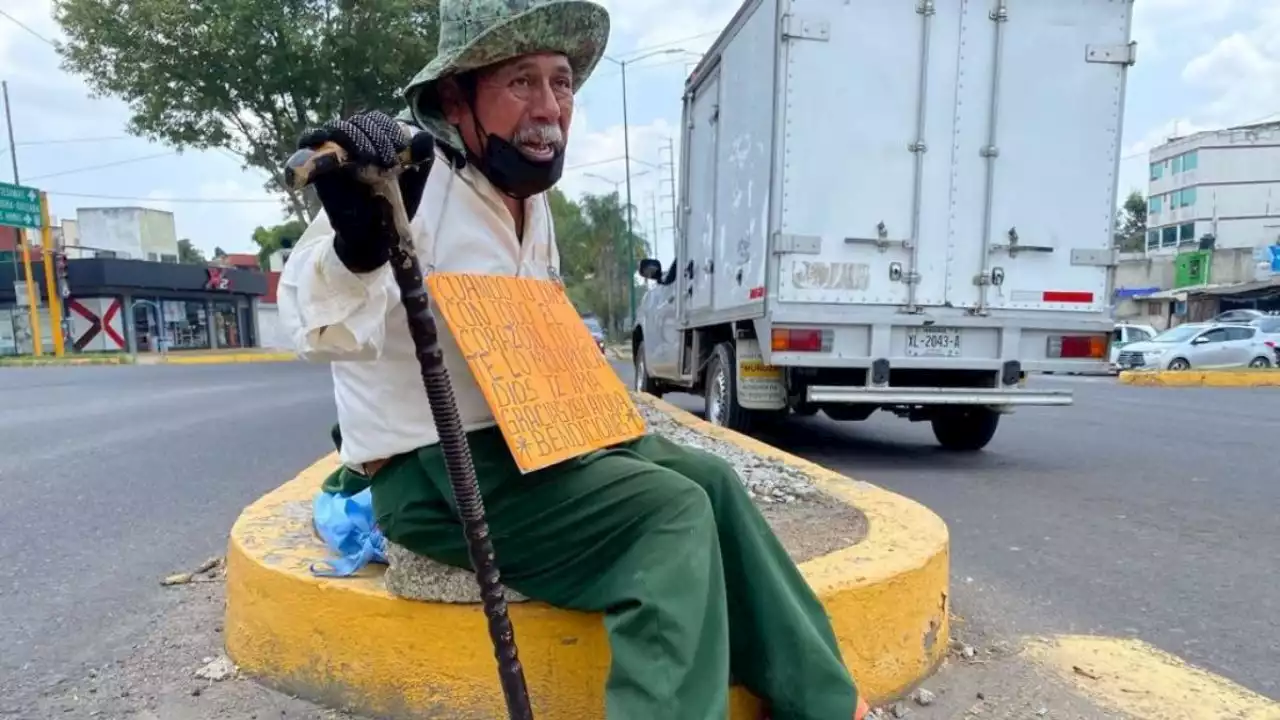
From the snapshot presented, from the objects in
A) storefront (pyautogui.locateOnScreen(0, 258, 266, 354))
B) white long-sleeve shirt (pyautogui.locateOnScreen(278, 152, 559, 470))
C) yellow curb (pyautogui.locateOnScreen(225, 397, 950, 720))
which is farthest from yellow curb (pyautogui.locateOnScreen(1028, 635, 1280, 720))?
storefront (pyautogui.locateOnScreen(0, 258, 266, 354))

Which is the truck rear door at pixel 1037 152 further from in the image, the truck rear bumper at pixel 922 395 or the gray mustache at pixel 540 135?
the gray mustache at pixel 540 135

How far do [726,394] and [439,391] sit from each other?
5.24m

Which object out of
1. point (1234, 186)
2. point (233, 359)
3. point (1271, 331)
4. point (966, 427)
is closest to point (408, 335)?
point (966, 427)

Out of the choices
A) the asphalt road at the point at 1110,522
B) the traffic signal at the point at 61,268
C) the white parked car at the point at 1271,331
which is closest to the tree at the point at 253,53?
the traffic signal at the point at 61,268

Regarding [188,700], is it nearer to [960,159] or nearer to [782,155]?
[782,155]

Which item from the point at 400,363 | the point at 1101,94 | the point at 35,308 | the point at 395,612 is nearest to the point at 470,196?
the point at 400,363

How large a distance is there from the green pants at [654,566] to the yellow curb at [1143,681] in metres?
0.92

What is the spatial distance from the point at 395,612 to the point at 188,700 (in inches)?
25.5

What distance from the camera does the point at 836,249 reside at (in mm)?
5547

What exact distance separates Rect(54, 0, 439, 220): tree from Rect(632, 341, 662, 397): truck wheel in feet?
31.6

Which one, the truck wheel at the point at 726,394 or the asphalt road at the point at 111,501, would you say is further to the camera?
the truck wheel at the point at 726,394

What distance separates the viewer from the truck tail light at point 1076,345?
5.71 metres

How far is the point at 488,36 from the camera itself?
170 centimetres

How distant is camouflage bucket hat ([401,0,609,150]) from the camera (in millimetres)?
1716
